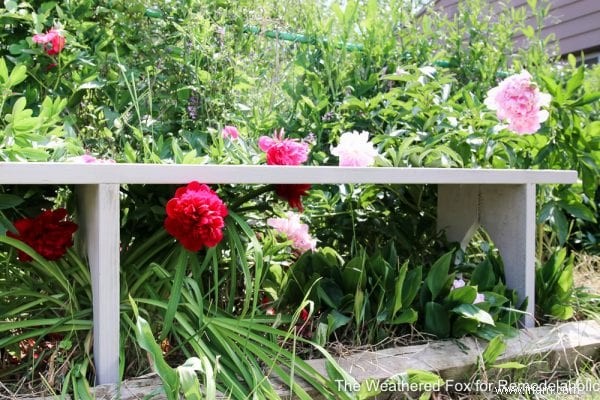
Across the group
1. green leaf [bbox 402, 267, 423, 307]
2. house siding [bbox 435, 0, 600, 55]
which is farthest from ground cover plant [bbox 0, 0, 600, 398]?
house siding [bbox 435, 0, 600, 55]

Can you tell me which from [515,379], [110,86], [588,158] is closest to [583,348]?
[515,379]

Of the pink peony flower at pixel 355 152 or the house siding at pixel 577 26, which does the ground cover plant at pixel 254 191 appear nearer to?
the pink peony flower at pixel 355 152

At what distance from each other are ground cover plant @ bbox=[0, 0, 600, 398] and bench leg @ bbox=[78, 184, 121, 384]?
58 mm

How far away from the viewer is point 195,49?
191cm

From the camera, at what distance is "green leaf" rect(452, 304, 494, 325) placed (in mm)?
1552

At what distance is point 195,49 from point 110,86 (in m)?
0.32

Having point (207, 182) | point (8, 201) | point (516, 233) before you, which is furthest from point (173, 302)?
point (516, 233)

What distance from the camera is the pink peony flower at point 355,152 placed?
1753 mm

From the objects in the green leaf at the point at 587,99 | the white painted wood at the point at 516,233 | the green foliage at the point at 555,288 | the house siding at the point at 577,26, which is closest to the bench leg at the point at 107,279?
the white painted wood at the point at 516,233

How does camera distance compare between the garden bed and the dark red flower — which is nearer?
the garden bed

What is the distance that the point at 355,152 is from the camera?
5.79 ft

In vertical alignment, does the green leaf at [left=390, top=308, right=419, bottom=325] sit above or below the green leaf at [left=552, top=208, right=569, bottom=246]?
below

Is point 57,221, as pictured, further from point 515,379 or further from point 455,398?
point 515,379

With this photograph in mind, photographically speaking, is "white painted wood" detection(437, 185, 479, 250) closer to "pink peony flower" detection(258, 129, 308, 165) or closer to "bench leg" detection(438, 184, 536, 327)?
"bench leg" detection(438, 184, 536, 327)
